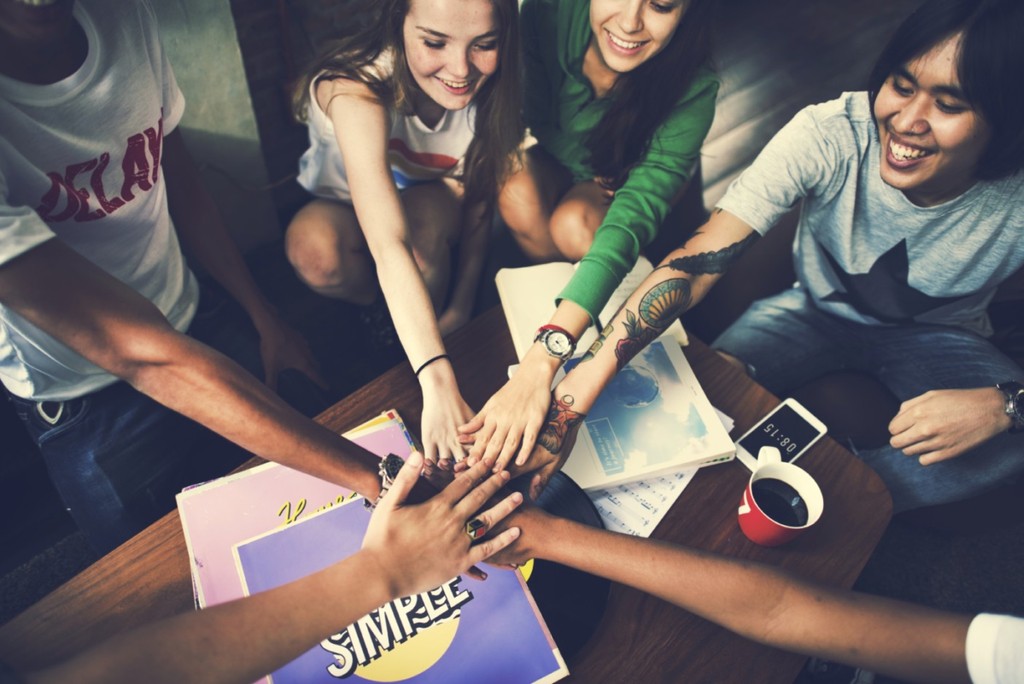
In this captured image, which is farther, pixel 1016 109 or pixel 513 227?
pixel 513 227

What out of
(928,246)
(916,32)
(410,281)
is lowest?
(928,246)

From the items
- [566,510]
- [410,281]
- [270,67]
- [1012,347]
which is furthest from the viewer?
[270,67]

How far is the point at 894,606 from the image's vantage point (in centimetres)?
93

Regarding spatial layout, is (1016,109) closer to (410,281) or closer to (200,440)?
(410,281)

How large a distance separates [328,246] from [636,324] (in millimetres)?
834

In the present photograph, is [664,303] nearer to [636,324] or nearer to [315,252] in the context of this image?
[636,324]

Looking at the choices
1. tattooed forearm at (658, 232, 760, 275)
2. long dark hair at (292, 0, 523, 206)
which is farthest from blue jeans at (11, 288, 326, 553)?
tattooed forearm at (658, 232, 760, 275)

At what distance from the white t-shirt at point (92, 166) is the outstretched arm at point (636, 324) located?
2.69 ft

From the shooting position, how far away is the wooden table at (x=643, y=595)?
2.87 feet

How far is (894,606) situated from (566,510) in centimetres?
52

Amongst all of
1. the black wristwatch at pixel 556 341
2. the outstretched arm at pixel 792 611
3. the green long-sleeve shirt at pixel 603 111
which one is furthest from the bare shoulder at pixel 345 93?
the outstretched arm at pixel 792 611

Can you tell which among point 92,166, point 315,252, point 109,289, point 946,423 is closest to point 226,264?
point 315,252

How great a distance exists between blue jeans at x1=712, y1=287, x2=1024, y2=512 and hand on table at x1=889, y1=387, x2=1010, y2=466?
0.09 metres

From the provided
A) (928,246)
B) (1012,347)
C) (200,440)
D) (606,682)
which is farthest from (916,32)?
(200,440)
